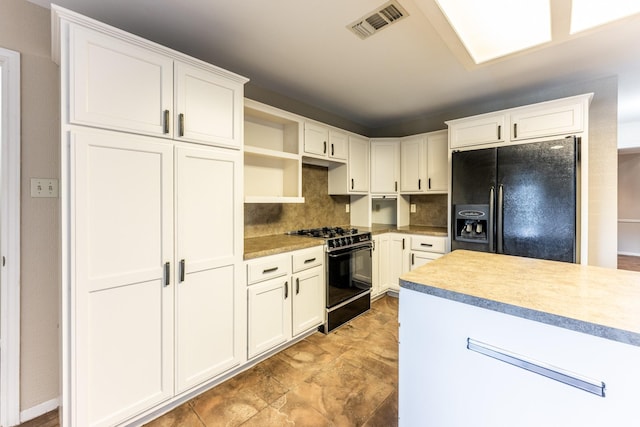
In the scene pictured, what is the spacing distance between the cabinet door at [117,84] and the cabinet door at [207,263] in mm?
265

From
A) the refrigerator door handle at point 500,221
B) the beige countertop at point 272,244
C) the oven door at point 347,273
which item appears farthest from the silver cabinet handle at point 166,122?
the refrigerator door handle at point 500,221

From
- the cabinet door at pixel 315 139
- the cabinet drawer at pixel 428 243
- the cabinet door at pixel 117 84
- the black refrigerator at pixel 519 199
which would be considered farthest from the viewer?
the cabinet drawer at pixel 428 243

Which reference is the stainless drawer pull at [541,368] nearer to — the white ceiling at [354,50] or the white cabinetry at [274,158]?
the white ceiling at [354,50]

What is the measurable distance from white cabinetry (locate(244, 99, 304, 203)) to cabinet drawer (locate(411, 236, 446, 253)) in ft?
5.21

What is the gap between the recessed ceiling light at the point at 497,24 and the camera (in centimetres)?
143

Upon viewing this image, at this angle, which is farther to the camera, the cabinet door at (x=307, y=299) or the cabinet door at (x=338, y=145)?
the cabinet door at (x=338, y=145)

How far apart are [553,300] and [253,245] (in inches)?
79.6

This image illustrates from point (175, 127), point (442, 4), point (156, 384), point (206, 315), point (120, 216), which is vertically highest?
point (442, 4)

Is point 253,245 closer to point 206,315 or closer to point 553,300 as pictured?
point 206,315

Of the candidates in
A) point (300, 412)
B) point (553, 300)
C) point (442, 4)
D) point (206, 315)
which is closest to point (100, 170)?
point (206, 315)

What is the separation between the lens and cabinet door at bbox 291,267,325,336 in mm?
2428

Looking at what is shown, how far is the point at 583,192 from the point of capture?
2.43m

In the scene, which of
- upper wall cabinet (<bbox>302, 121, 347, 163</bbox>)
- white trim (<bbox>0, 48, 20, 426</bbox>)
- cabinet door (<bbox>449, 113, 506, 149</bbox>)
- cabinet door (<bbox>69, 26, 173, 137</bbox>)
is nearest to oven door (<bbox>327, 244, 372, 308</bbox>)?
upper wall cabinet (<bbox>302, 121, 347, 163</bbox>)

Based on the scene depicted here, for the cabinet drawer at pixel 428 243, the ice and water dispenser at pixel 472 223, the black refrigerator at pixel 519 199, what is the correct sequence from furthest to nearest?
the cabinet drawer at pixel 428 243 → the ice and water dispenser at pixel 472 223 → the black refrigerator at pixel 519 199
